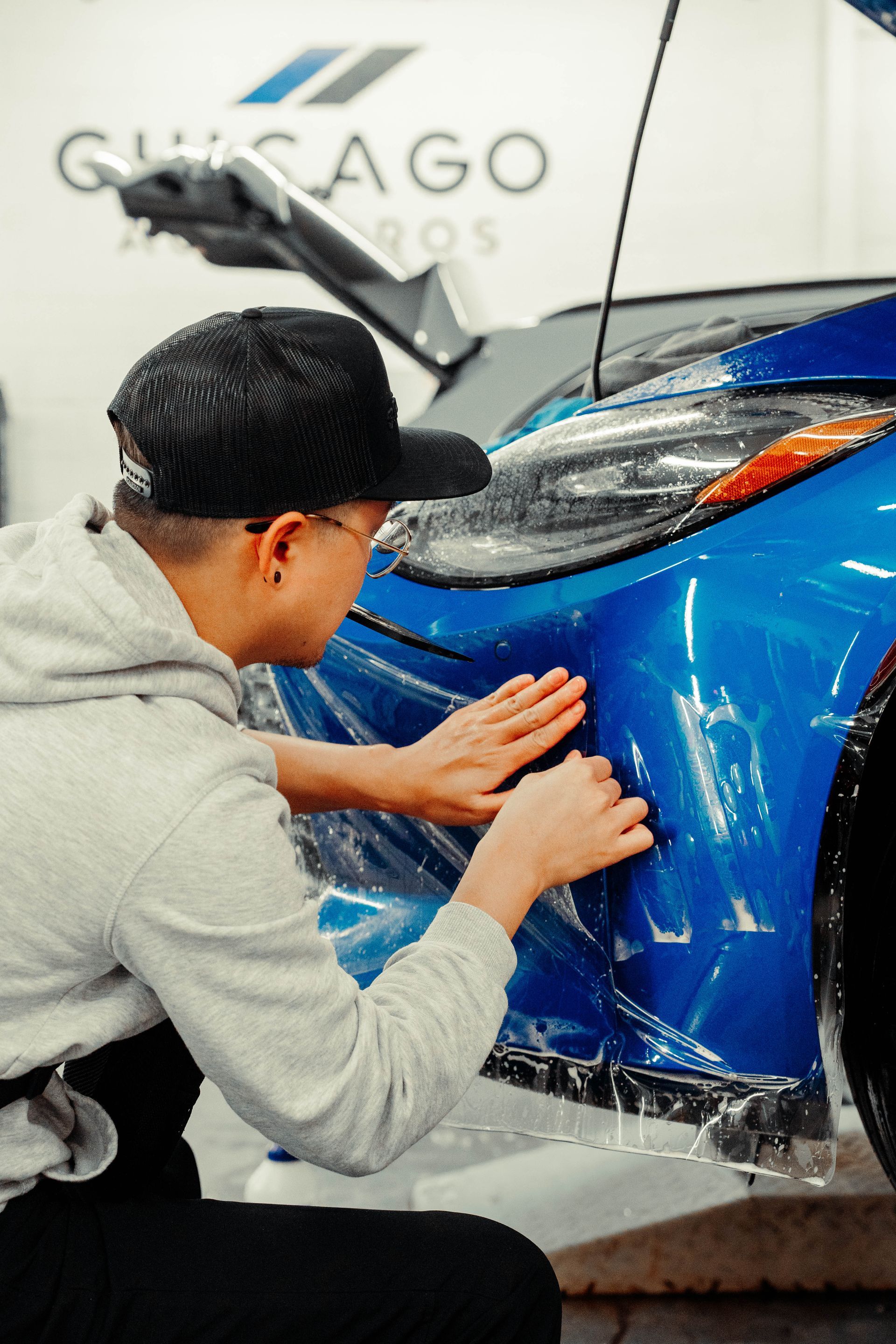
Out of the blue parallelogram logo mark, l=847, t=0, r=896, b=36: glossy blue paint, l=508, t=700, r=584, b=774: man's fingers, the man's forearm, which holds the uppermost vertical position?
the blue parallelogram logo mark

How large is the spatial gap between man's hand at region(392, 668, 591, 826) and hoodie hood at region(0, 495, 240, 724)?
0.36 meters

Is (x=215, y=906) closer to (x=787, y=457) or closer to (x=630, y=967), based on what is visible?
(x=630, y=967)

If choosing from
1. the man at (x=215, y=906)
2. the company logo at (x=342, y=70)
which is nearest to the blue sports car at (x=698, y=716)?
the man at (x=215, y=906)

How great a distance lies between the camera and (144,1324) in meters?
0.80

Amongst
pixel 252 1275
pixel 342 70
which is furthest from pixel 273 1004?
pixel 342 70

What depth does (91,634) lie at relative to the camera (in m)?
0.73

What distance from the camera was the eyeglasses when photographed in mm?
841

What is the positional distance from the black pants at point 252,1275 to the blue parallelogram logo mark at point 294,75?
449 cm

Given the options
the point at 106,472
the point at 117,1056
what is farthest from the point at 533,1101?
the point at 106,472

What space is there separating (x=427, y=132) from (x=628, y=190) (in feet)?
12.2

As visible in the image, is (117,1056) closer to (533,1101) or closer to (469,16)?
(533,1101)

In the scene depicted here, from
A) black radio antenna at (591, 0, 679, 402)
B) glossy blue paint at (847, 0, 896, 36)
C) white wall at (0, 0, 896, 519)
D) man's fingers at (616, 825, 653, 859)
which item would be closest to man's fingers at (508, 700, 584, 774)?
man's fingers at (616, 825, 653, 859)

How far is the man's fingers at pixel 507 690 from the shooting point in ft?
3.61

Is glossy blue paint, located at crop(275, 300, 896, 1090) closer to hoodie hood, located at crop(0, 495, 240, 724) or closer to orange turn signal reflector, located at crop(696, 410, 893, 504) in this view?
orange turn signal reflector, located at crop(696, 410, 893, 504)
